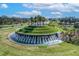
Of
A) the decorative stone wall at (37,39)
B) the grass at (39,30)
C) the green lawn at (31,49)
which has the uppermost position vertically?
the grass at (39,30)

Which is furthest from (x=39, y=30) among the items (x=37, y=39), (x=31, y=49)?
(x=31, y=49)

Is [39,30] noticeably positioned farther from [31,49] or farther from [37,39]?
[31,49]

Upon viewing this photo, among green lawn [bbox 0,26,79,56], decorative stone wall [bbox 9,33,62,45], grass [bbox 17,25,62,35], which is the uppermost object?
grass [bbox 17,25,62,35]

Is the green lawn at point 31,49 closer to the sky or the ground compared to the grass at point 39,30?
closer to the ground

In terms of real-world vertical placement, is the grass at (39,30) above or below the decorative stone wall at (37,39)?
above

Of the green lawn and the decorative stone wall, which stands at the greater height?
the decorative stone wall

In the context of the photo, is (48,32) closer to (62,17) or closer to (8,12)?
(62,17)
